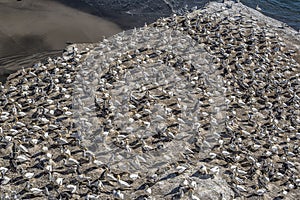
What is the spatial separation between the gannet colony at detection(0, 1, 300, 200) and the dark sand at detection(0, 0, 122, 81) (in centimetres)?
296

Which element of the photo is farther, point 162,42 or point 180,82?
point 162,42

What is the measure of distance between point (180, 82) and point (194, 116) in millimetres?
4156

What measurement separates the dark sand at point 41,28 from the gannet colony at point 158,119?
9.72 feet

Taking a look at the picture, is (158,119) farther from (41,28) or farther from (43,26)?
(43,26)

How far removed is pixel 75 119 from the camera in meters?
24.8

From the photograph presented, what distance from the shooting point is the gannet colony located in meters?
20.9

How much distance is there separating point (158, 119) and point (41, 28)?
1776cm

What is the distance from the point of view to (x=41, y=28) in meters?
36.9

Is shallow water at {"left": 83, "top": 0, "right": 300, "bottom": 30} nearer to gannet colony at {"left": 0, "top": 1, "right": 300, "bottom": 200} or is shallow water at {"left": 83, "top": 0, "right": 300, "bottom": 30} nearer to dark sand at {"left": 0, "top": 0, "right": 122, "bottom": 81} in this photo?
dark sand at {"left": 0, "top": 0, "right": 122, "bottom": 81}

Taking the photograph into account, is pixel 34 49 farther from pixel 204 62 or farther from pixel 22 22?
pixel 204 62

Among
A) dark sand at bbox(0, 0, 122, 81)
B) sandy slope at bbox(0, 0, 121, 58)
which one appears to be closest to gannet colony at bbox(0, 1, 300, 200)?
dark sand at bbox(0, 0, 122, 81)

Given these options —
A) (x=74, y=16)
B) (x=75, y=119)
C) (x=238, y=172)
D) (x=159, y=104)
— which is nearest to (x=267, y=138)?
(x=238, y=172)

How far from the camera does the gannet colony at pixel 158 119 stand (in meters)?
20.9

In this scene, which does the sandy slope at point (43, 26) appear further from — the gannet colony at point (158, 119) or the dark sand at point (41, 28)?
the gannet colony at point (158, 119)
